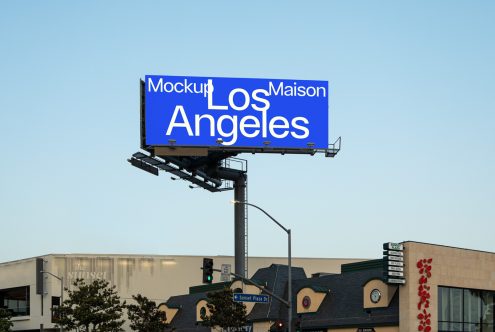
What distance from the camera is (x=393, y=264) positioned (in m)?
54.3

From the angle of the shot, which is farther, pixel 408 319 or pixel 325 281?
pixel 325 281

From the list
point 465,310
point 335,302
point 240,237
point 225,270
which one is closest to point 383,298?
point 465,310

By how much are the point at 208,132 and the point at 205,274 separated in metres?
25.6

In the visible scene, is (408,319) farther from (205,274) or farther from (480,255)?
(205,274)

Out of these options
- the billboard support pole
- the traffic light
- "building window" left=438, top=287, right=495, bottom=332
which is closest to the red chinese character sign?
"building window" left=438, top=287, right=495, bottom=332

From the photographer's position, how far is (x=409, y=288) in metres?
54.4

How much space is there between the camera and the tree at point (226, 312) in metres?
66.4

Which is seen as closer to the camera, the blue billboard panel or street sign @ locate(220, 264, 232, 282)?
street sign @ locate(220, 264, 232, 282)

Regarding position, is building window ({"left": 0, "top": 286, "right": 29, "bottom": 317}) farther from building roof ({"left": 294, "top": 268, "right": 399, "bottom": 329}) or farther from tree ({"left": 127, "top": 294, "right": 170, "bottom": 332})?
building roof ({"left": 294, "top": 268, "right": 399, "bottom": 329})

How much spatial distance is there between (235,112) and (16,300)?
4922 cm

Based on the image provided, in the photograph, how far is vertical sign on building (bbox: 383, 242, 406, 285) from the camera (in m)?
54.1

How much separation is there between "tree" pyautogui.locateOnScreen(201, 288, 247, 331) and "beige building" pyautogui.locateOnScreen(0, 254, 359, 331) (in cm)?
3895

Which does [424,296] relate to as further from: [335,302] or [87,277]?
[87,277]

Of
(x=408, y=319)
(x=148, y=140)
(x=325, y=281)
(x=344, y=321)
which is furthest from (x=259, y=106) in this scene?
(x=408, y=319)
